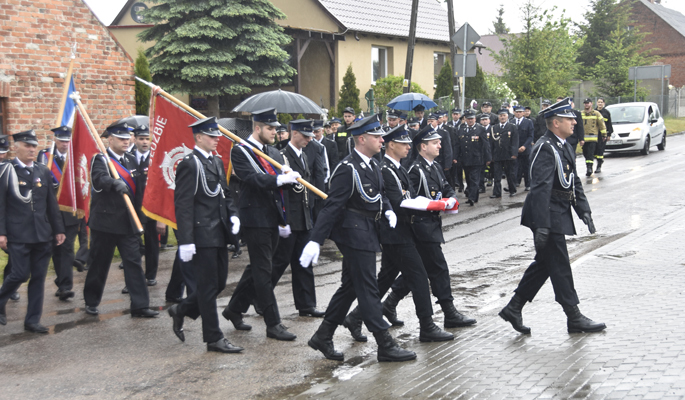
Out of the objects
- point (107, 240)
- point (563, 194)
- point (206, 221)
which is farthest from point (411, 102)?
point (206, 221)

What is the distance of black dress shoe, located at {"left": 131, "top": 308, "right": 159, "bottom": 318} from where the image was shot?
771 centimetres

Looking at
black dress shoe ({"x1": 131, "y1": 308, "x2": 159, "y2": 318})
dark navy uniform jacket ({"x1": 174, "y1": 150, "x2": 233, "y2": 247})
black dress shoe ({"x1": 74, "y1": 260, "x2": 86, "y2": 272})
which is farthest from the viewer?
black dress shoe ({"x1": 74, "y1": 260, "x2": 86, "y2": 272})

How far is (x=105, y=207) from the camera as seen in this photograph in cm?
786

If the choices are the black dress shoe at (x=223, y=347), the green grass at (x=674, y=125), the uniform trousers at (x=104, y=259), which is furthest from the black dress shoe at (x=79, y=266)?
the green grass at (x=674, y=125)

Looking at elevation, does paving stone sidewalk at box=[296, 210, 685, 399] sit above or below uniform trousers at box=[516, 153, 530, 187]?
below

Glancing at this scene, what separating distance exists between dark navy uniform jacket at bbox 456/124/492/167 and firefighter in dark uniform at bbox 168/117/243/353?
34.9 feet

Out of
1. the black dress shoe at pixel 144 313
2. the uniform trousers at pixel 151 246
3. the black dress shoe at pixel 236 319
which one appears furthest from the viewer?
the uniform trousers at pixel 151 246

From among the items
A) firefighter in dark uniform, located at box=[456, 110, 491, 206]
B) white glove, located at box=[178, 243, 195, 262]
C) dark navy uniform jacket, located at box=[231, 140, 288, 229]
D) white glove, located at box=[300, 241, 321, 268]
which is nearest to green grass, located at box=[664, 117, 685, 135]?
firefighter in dark uniform, located at box=[456, 110, 491, 206]

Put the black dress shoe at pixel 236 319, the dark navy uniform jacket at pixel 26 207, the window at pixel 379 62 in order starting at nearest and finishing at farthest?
the black dress shoe at pixel 236 319 → the dark navy uniform jacket at pixel 26 207 → the window at pixel 379 62

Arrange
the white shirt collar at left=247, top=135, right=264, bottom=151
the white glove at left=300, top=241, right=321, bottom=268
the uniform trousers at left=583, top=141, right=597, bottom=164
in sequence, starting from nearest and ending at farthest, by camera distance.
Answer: the white glove at left=300, top=241, right=321, bottom=268 → the white shirt collar at left=247, top=135, right=264, bottom=151 → the uniform trousers at left=583, top=141, right=597, bottom=164

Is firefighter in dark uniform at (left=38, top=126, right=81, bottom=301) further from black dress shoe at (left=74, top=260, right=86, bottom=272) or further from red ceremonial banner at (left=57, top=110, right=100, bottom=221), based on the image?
black dress shoe at (left=74, top=260, right=86, bottom=272)

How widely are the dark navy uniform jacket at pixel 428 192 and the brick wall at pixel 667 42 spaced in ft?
197

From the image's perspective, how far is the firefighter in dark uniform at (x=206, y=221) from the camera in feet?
20.6

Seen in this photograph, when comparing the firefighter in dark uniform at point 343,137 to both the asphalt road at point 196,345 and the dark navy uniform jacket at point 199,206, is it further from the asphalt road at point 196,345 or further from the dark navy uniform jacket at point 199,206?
the dark navy uniform jacket at point 199,206
